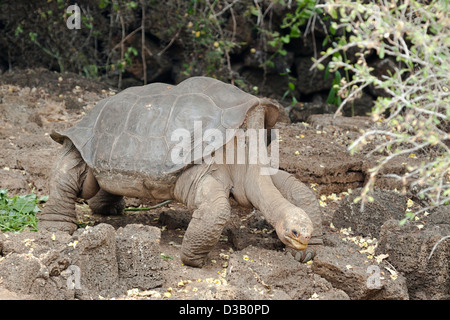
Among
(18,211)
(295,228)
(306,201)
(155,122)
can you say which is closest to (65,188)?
(18,211)

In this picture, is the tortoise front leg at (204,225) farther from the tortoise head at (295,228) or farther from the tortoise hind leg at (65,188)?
the tortoise hind leg at (65,188)

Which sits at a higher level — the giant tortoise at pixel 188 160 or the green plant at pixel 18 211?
the giant tortoise at pixel 188 160

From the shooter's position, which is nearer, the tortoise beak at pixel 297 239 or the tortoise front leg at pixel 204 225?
the tortoise beak at pixel 297 239

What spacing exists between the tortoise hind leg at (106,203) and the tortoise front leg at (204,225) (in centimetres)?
133

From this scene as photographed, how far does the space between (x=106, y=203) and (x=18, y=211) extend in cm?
71

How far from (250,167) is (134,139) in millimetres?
837

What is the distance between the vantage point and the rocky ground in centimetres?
338

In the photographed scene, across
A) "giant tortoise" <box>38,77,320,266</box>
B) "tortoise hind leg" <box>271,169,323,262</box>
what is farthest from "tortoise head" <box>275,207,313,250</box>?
"tortoise hind leg" <box>271,169,323,262</box>

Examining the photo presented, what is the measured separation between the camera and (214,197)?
159 inches

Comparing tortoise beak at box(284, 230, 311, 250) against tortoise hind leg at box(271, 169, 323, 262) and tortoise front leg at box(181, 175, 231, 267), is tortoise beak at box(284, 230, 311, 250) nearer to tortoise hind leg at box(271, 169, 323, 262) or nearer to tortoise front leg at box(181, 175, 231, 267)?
tortoise hind leg at box(271, 169, 323, 262)

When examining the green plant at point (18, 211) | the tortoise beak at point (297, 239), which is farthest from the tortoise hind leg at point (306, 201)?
the green plant at point (18, 211)

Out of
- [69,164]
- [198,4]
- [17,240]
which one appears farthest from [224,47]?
[17,240]

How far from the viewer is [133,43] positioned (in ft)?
29.3

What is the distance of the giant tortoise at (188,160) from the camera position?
4.02 meters
